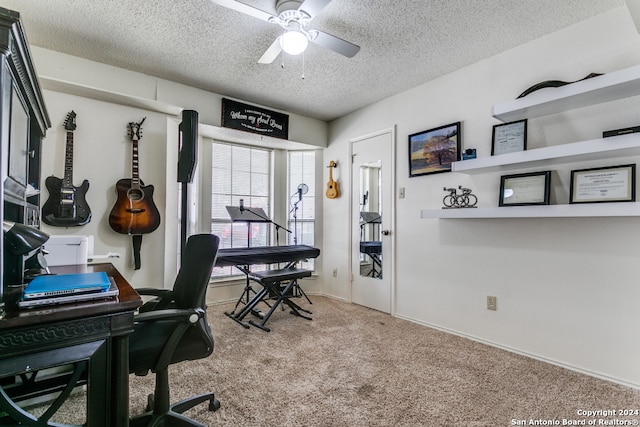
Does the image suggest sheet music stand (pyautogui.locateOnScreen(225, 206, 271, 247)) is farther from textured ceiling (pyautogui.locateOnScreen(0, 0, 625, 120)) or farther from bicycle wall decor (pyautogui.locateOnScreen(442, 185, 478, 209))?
bicycle wall decor (pyautogui.locateOnScreen(442, 185, 478, 209))

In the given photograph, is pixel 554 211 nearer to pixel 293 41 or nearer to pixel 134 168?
pixel 293 41

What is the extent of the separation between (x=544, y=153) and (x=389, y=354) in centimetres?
191

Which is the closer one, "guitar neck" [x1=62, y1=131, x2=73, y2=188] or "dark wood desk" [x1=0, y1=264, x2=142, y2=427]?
"dark wood desk" [x1=0, y1=264, x2=142, y2=427]

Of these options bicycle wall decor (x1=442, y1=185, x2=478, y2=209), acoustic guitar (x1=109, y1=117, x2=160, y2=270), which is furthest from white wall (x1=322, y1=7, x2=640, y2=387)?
acoustic guitar (x1=109, y1=117, x2=160, y2=270)

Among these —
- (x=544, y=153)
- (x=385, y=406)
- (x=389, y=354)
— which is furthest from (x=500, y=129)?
(x=385, y=406)

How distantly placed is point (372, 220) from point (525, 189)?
5.64ft

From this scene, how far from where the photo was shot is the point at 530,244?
8.05 ft

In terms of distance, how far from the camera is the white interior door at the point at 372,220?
11.8ft

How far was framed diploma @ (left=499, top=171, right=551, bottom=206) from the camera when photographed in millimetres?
2322

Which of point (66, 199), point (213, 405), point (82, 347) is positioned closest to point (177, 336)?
point (82, 347)

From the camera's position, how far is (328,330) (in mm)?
3008

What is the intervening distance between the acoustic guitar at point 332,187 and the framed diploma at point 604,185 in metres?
2.59

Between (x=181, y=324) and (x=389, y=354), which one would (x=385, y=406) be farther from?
(x=181, y=324)

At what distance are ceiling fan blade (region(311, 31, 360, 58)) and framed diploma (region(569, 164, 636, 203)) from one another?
1.84 m
